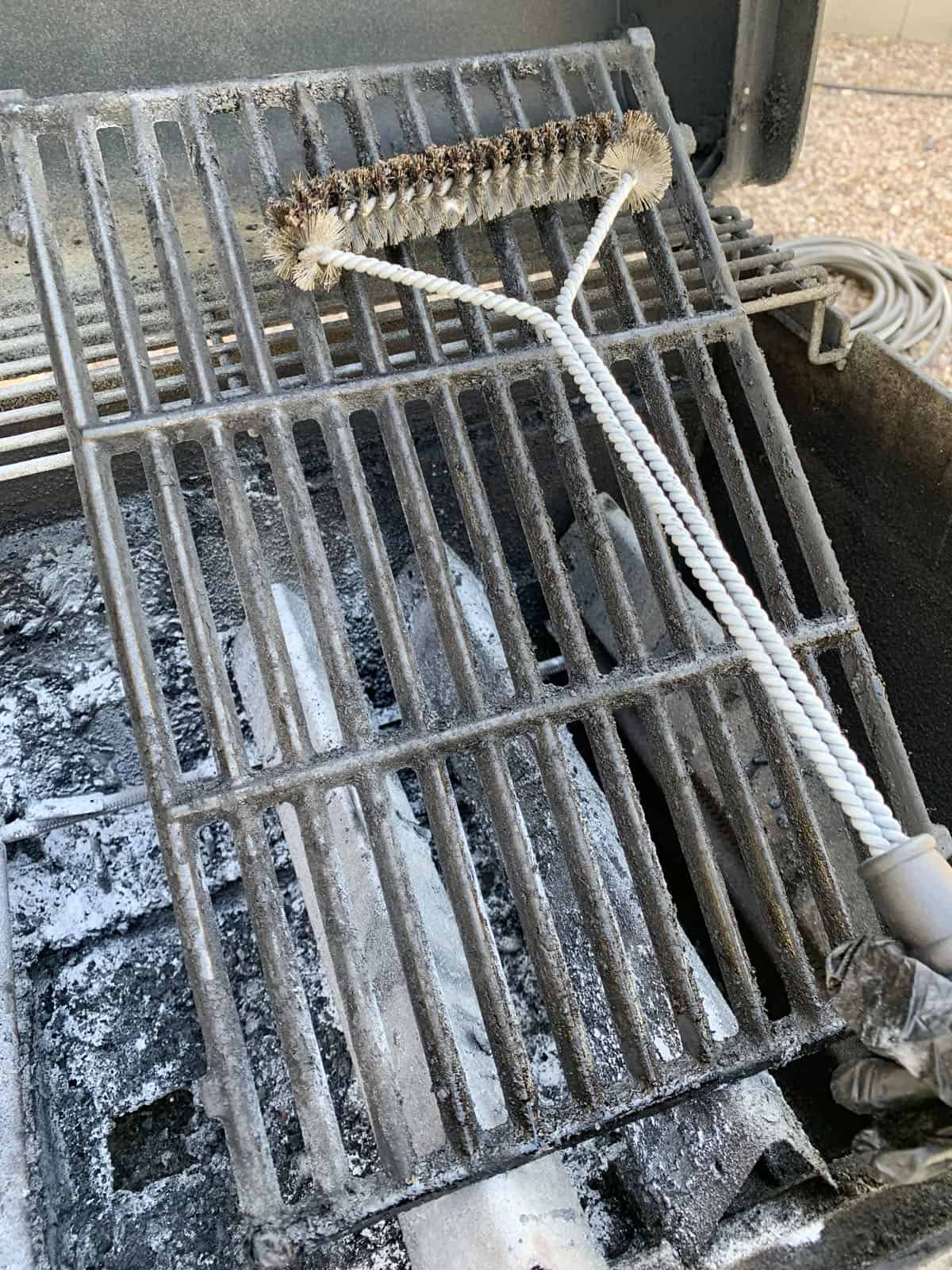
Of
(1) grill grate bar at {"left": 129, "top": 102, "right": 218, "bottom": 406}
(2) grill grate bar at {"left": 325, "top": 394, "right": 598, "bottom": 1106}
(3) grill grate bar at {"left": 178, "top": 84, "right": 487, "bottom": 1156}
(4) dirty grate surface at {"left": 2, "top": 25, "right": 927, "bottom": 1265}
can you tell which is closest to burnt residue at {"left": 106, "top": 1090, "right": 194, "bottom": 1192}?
(4) dirty grate surface at {"left": 2, "top": 25, "right": 927, "bottom": 1265}

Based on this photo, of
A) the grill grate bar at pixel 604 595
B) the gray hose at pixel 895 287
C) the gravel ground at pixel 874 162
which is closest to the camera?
the grill grate bar at pixel 604 595

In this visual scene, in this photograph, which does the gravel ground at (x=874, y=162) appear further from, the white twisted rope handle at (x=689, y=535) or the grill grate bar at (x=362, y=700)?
Result: the grill grate bar at (x=362, y=700)

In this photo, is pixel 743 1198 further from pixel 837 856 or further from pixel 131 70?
pixel 131 70

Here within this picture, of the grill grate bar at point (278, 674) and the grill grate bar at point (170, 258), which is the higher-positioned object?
the grill grate bar at point (170, 258)

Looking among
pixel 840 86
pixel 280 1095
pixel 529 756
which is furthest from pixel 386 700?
pixel 840 86

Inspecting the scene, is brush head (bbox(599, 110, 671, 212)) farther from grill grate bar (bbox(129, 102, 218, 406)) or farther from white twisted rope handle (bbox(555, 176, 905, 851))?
grill grate bar (bbox(129, 102, 218, 406))

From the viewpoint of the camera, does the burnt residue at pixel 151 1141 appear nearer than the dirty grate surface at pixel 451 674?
No

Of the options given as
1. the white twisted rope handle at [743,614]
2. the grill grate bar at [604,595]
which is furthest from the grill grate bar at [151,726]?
the white twisted rope handle at [743,614]
